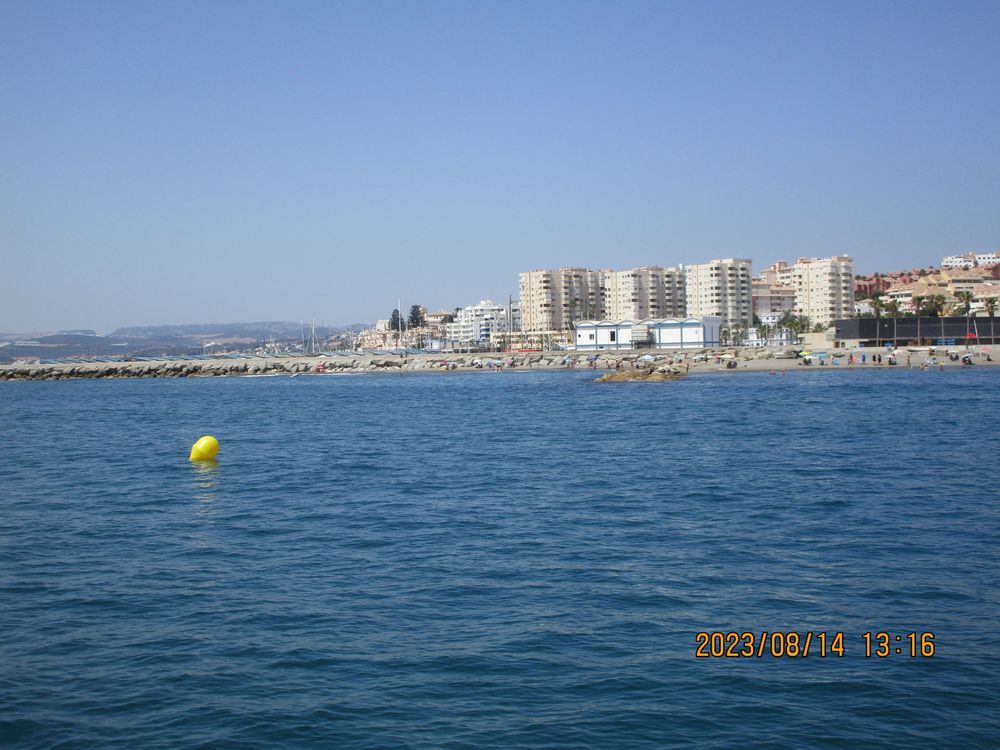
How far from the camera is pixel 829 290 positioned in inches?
6127

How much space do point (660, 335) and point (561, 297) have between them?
238 ft

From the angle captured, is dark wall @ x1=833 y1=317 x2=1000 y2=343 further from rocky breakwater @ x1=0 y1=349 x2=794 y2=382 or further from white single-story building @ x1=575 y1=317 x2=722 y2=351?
white single-story building @ x1=575 y1=317 x2=722 y2=351

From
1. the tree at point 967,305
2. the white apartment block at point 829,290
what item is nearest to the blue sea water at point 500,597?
the tree at point 967,305

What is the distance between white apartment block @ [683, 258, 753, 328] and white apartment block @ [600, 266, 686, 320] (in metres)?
8.04

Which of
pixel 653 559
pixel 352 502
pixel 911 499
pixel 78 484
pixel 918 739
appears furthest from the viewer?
pixel 78 484

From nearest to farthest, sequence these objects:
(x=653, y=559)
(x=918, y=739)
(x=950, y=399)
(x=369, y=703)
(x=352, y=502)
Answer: (x=918, y=739)
(x=369, y=703)
(x=653, y=559)
(x=352, y=502)
(x=950, y=399)

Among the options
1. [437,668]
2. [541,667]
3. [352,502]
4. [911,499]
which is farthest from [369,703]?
[911,499]

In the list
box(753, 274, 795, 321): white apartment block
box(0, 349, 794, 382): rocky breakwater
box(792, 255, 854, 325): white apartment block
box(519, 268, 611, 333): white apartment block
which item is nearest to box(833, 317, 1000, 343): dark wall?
box(0, 349, 794, 382): rocky breakwater

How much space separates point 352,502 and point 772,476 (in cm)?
940

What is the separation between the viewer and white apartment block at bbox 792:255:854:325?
6107 inches

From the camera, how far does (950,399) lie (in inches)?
1647

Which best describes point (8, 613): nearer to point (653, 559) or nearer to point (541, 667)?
point (541, 667)

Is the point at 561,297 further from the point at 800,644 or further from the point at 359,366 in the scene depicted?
the point at 800,644

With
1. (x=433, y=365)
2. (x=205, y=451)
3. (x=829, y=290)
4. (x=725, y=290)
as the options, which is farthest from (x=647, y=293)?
(x=205, y=451)
